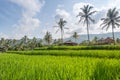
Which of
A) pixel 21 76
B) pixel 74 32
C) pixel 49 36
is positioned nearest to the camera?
pixel 21 76

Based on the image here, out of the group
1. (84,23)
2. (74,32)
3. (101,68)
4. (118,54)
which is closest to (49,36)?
(74,32)

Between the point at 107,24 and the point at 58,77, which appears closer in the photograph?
the point at 58,77

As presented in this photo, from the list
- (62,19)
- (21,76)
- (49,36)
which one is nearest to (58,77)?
(21,76)

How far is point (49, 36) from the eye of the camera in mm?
79875

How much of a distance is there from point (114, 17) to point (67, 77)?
1823 inches

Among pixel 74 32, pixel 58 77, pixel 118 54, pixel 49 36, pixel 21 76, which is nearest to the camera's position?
pixel 58 77

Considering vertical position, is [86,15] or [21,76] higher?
[86,15]

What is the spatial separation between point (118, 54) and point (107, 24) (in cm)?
3653

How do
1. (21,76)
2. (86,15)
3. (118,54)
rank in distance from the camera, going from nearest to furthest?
(21,76)
(118,54)
(86,15)

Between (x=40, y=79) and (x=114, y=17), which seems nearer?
(x=40, y=79)

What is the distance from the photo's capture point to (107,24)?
1929 inches

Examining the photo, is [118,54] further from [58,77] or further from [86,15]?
[86,15]

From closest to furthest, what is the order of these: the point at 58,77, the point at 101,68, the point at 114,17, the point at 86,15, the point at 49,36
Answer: the point at 58,77, the point at 101,68, the point at 114,17, the point at 86,15, the point at 49,36

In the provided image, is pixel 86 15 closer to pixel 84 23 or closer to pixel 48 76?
pixel 84 23
